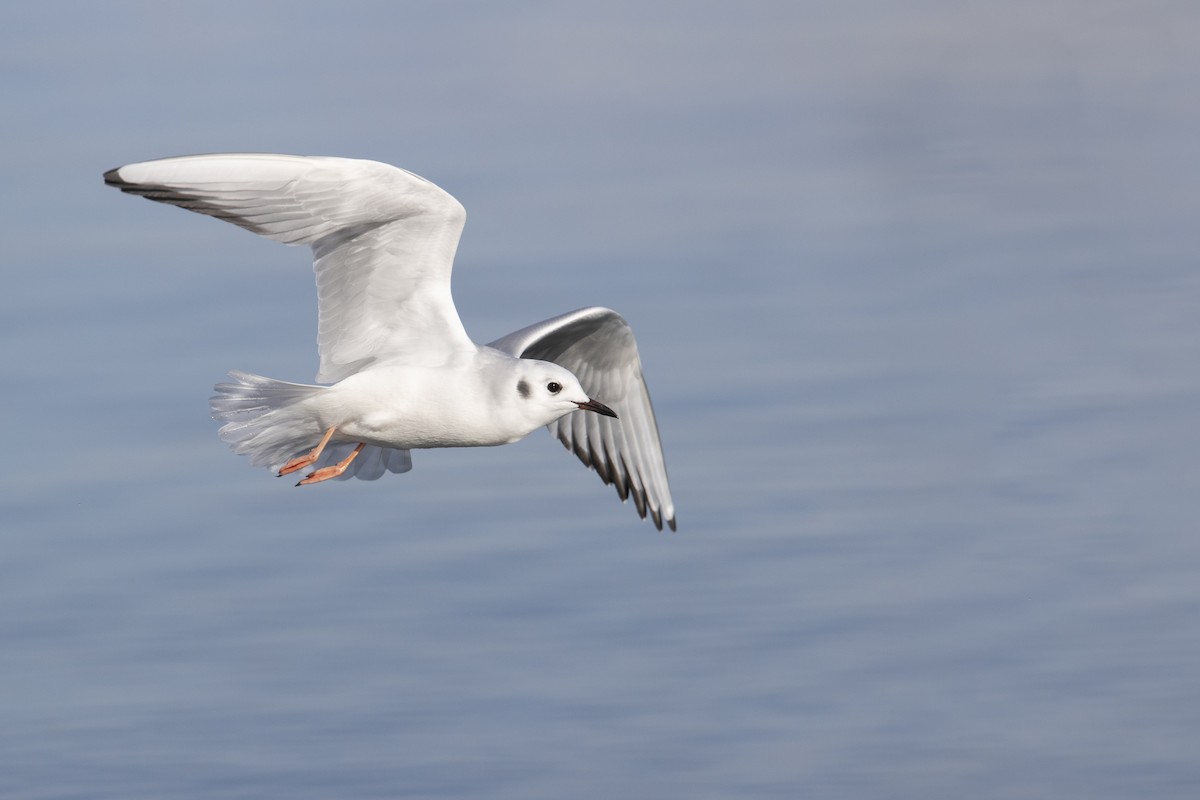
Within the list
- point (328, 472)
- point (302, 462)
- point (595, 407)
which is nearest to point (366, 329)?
point (302, 462)

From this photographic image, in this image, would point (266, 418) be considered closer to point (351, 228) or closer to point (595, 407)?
point (351, 228)

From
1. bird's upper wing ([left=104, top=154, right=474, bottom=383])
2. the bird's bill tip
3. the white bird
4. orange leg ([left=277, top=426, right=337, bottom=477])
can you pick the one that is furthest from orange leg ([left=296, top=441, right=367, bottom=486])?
the bird's bill tip

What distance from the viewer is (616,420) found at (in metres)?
13.9

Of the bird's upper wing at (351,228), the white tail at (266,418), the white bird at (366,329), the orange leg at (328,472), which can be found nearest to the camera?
the bird's upper wing at (351,228)

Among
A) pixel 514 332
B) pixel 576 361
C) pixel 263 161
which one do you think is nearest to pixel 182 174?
pixel 263 161

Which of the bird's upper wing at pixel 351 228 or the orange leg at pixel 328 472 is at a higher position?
the bird's upper wing at pixel 351 228

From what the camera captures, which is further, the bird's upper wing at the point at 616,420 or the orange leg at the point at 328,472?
the bird's upper wing at the point at 616,420

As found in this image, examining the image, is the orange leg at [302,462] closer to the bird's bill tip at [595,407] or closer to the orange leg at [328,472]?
the orange leg at [328,472]

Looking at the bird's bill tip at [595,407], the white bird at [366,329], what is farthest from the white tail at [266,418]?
the bird's bill tip at [595,407]

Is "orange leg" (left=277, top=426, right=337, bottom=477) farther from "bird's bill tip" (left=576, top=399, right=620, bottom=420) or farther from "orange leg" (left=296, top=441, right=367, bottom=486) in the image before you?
"bird's bill tip" (left=576, top=399, right=620, bottom=420)

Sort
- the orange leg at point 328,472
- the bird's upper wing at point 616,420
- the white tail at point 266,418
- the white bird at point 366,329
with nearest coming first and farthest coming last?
the white bird at point 366,329, the white tail at point 266,418, the orange leg at point 328,472, the bird's upper wing at point 616,420

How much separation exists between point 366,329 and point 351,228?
72cm

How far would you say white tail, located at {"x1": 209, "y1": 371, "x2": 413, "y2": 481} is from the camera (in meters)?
11.2

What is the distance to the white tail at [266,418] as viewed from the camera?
1116 cm
